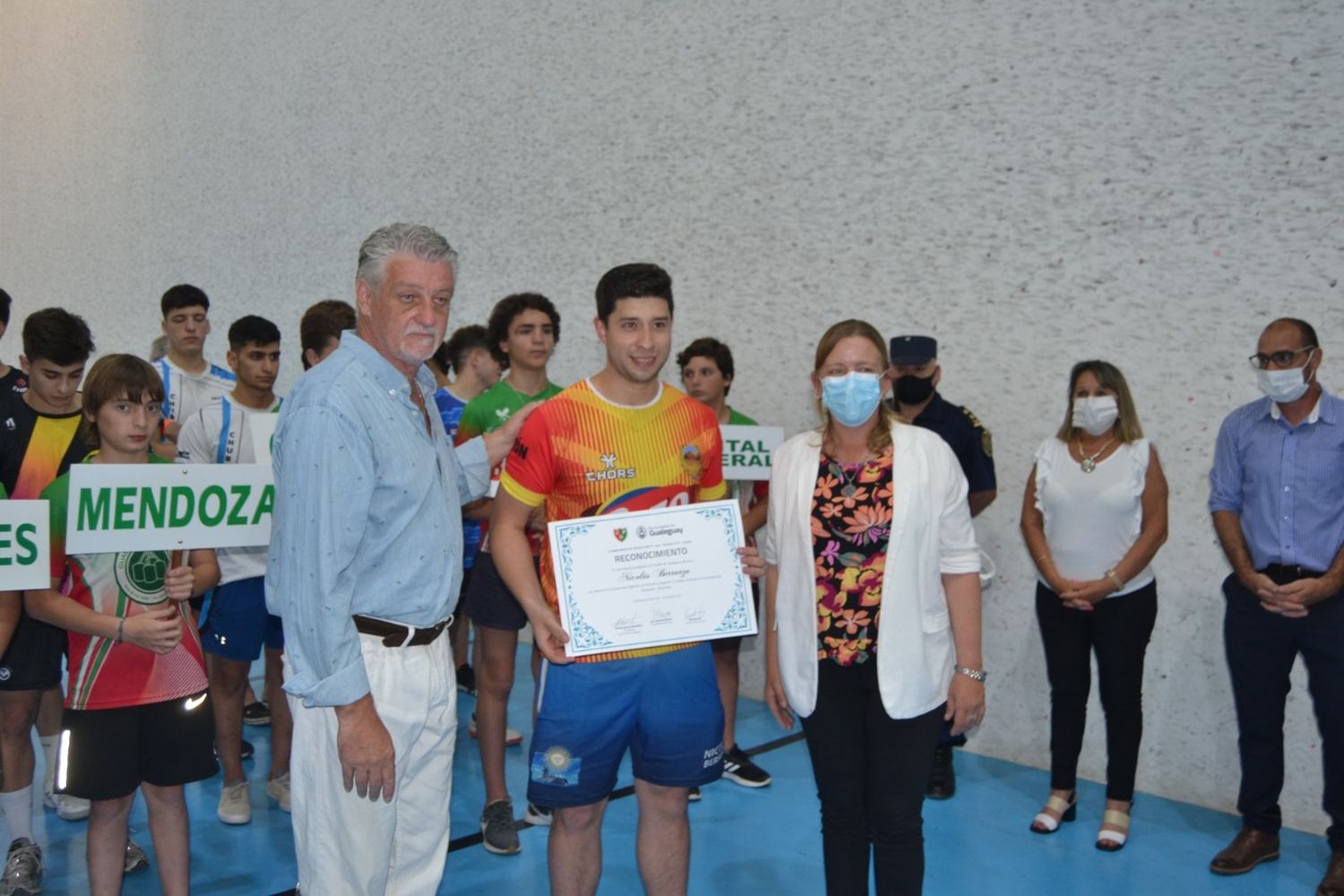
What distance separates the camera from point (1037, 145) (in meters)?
4.49

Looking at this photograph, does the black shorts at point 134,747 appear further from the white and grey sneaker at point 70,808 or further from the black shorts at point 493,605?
the white and grey sneaker at point 70,808

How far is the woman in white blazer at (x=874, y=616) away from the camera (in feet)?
7.93

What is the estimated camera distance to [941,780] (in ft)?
13.9

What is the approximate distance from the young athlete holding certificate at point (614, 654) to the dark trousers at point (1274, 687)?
85.0 inches

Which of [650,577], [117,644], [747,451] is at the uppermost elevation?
[747,451]

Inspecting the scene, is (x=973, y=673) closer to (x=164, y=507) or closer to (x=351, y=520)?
(x=351, y=520)

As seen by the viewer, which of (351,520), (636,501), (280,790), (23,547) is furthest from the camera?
(280,790)

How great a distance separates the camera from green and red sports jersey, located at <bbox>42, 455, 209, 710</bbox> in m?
2.70

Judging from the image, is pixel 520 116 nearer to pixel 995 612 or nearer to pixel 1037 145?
pixel 1037 145

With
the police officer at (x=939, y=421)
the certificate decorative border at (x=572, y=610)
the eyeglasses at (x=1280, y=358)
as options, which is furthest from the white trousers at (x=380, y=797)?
the eyeglasses at (x=1280, y=358)

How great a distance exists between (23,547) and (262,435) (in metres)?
1.05

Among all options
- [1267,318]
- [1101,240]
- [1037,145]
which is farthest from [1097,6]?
[1267,318]

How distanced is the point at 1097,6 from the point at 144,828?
16.4 feet

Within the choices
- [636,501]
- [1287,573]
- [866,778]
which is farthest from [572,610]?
[1287,573]
